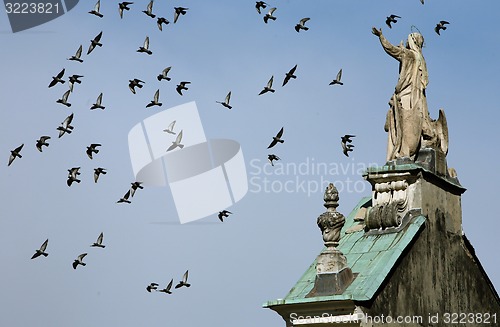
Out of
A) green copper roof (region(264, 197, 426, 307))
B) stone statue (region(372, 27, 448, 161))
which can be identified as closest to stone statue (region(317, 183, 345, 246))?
green copper roof (region(264, 197, 426, 307))

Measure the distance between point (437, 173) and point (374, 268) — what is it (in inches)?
108

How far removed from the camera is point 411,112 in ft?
87.5

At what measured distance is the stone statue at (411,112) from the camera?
2658cm

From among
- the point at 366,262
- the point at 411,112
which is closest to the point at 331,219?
the point at 366,262

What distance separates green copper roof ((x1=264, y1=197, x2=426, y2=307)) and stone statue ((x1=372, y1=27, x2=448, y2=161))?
1433 mm

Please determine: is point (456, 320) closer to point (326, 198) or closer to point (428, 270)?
point (428, 270)

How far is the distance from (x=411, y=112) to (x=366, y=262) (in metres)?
3.05

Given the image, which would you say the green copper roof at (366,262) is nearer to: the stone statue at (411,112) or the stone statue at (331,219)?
the stone statue at (331,219)

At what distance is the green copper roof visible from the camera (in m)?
24.3

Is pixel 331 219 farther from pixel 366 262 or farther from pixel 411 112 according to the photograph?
pixel 411 112

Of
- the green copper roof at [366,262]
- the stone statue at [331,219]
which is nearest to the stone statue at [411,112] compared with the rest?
the green copper roof at [366,262]

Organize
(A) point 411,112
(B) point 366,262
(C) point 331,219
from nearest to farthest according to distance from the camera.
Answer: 1. (C) point 331,219
2. (B) point 366,262
3. (A) point 411,112

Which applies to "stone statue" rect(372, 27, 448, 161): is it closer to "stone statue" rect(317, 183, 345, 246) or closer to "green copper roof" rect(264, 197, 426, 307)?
"green copper roof" rect(264, 197, 426, 307)

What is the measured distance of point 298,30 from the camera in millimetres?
32594
